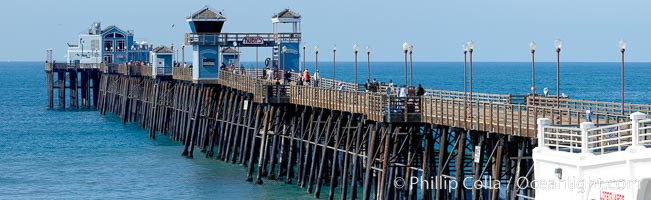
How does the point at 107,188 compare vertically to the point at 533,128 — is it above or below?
below

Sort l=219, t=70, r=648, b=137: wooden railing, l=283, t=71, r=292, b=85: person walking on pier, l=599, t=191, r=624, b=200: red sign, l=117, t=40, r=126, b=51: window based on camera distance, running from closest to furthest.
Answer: l=599, t=191, r=624, b=200: red sign → l=219, t=70, r=648, b=137: wooden railing → l=283, t=71, r=292, b=85: person walking on pier → l=117, t=40, r=126, b=51: window

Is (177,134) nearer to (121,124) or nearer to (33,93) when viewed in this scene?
(121,124)

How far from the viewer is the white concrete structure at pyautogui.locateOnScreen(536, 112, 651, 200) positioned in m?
23.9

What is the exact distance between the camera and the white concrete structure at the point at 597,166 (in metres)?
23.9

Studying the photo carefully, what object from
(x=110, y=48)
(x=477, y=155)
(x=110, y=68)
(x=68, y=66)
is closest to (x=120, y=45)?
(x=110, y=48)

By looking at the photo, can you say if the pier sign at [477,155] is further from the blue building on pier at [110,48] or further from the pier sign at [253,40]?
the blue building on pier at [110,48]

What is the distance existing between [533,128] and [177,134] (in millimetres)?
43964

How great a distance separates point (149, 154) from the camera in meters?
67.1

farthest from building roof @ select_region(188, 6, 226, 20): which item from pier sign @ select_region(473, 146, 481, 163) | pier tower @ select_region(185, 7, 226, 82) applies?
pier sign @ select_region(473, 146, 481, 163)

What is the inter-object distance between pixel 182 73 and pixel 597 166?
160 feet

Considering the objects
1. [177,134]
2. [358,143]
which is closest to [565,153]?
[358,143]

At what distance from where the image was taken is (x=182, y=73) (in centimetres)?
7200

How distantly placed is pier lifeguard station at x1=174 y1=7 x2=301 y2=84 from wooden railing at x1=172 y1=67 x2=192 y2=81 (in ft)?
4.45

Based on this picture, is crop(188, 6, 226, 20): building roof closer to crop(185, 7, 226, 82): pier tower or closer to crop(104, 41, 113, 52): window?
crop(185, 7, 226, 82): pier tower
